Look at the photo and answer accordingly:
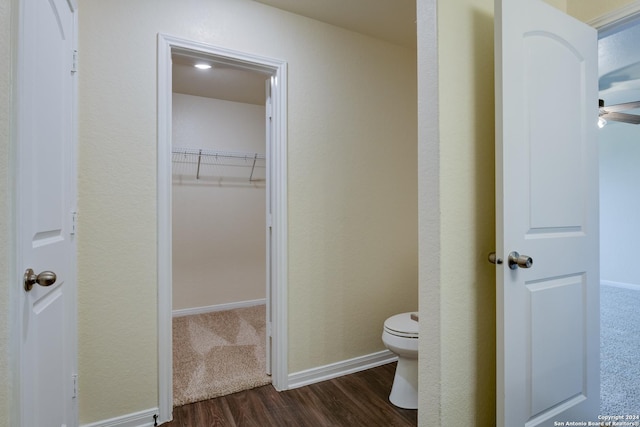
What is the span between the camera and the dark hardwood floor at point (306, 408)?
185 centimetres

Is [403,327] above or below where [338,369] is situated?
above

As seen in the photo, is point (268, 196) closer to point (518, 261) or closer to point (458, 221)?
point (458, 221)

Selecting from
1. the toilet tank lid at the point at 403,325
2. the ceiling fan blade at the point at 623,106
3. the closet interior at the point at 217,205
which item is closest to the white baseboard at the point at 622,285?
the ceiling fan blade at the point at 623,106

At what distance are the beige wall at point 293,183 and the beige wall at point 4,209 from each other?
86cm

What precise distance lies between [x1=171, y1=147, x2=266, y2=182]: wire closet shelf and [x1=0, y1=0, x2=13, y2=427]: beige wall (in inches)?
112

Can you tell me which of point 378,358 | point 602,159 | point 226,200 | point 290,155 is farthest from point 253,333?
point 602,159

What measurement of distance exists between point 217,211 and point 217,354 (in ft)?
5.68

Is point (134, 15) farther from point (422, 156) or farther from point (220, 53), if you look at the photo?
point (422, 156)

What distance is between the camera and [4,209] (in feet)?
2.91

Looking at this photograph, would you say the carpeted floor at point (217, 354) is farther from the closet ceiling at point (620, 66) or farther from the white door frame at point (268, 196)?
the closet ceiling at point (620, 66)

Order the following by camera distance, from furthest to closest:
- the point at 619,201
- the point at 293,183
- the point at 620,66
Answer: the point at 619,201
the point at 620,66
the point at 293,183

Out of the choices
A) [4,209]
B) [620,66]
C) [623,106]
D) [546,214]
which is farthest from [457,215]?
[620,66]

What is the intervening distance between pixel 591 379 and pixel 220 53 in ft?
8.43

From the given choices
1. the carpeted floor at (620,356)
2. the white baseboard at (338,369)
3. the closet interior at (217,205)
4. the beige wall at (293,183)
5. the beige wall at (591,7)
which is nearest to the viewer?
the beige wall at (591,7)
